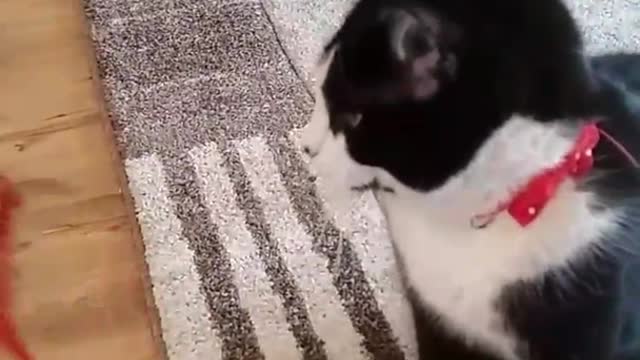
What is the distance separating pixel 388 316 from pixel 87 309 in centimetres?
43

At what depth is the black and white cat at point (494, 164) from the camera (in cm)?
81

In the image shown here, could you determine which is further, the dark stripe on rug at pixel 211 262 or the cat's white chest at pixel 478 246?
the dark stripe on rug at pixel 211 262

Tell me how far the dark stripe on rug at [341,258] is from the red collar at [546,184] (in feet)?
1.37

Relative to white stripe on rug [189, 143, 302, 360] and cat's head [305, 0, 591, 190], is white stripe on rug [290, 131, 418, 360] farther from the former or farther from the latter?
cat's head [305, 0, 591, 190]

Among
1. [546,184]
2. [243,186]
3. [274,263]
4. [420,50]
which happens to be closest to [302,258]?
[274,263]

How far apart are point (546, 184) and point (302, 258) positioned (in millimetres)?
536

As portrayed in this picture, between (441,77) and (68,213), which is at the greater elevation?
(441,77)

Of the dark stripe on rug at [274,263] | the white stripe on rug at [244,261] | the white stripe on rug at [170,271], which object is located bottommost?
the white stripe on rug at [170,271]

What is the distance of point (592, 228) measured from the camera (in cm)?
94

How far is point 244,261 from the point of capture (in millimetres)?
1390

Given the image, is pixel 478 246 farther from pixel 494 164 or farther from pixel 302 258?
pixel 302 258

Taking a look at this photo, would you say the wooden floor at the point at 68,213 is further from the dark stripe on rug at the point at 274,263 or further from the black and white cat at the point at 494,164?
the dark stripe on rug at the point at 274,263

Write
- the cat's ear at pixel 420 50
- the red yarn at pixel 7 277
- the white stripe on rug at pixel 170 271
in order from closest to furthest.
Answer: the cat's ear at pixel 420 50
the red yarn at pixel 7 277
the white stripe on rug at pixel 170 271

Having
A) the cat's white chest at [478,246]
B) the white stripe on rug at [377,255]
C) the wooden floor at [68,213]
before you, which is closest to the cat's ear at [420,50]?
the cat's white chest at [478,246]
